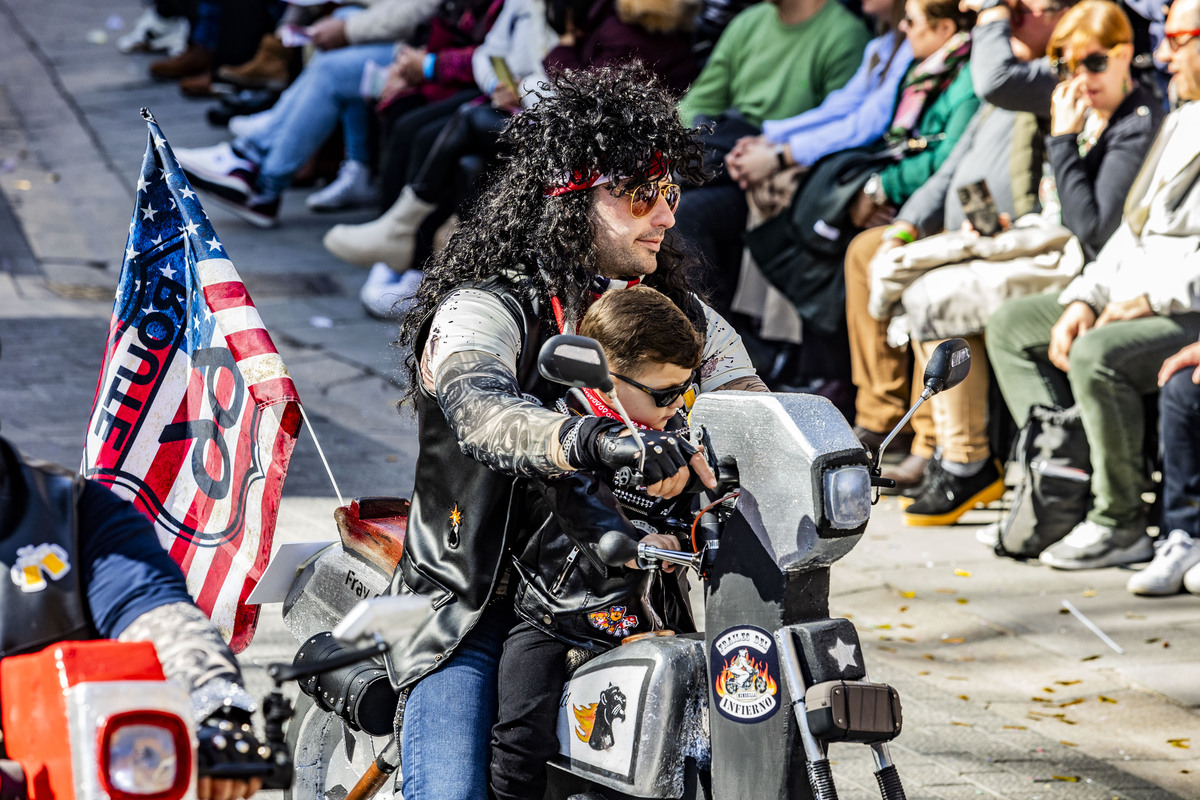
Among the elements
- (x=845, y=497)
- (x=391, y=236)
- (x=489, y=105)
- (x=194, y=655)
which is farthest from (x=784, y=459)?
(x=391, y=236)

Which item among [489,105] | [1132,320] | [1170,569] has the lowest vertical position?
[489,105]

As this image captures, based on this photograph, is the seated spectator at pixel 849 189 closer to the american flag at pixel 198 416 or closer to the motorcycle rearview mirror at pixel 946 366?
the american flag at pixel 198 416

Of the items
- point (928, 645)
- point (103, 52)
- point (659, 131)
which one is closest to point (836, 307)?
point (928, 645)

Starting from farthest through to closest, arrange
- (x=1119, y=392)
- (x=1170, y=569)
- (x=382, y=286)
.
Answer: (x=382, y=286) → (x=1119, y=392) → (x=1170, y=569)

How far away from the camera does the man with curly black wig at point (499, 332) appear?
2.77 metres

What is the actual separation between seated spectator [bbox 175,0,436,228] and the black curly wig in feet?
25.4

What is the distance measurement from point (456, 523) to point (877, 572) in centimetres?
342

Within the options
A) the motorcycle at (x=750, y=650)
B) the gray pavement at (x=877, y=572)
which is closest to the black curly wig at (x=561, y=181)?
the motorcycle at (x=750, y=650)

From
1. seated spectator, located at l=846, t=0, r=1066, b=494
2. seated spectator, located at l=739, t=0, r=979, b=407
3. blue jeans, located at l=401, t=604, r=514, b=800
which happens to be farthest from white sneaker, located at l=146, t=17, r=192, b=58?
blue jeans, located at l=401, t=604, r=514, b=800

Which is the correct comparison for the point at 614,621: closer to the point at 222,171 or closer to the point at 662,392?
→ the point at 662,392

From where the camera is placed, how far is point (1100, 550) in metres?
5.87

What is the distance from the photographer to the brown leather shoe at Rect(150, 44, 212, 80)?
14031 millimetres

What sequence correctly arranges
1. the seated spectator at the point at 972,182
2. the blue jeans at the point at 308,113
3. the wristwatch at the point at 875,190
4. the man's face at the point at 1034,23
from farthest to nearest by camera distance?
the blue jeans at the point at 308,113 → the wristwatch at the point at 875,190 → the man's face at the point at 1034,23 → the seated spectator at the point at 972,182

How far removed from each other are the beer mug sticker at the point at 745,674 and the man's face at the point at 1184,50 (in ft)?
13.4
